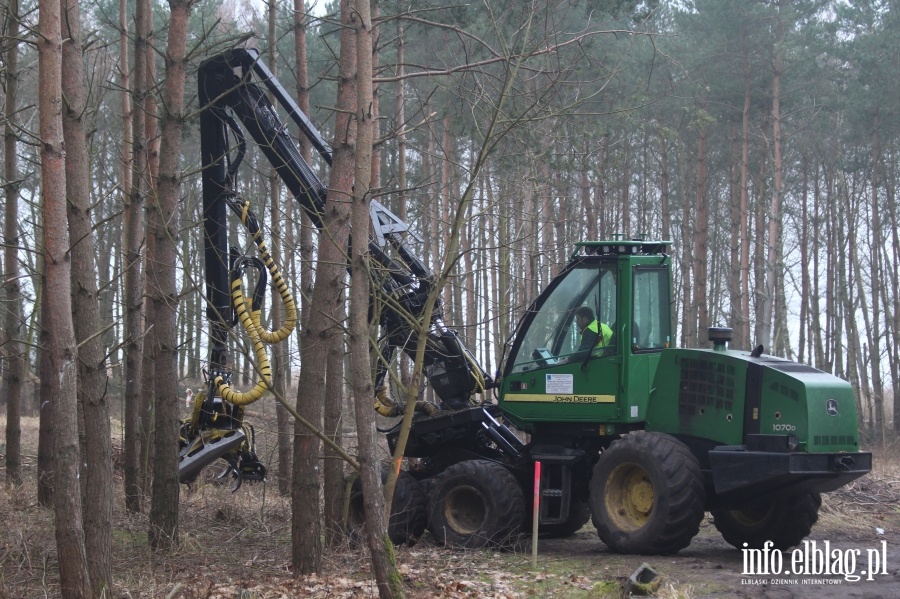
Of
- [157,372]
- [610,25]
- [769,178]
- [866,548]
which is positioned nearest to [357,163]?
[157,372]

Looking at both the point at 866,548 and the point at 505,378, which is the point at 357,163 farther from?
the point at 866,548

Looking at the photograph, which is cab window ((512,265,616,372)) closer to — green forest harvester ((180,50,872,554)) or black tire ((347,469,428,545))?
green forest harvester ((180,50,872,554))

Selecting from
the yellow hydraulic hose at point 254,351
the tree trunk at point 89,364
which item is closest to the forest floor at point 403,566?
the tree trunk at point 89,364

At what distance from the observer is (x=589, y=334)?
33.6ft

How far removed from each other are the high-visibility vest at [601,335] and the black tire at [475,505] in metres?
1.66

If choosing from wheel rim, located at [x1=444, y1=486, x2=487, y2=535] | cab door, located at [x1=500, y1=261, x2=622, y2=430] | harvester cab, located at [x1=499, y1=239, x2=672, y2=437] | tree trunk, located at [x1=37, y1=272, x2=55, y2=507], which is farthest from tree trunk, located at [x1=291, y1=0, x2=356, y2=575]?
tree trunk, located at [x1=37, y1=272, x2=55, y2=507]

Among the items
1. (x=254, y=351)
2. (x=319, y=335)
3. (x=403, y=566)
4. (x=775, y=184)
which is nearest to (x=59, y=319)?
(x=319, y=335)

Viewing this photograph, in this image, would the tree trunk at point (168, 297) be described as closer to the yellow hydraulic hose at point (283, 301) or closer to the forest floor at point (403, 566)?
the forest floor at point (403, 566)

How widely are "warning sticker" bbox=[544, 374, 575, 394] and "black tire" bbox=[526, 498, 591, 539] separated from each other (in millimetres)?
1243

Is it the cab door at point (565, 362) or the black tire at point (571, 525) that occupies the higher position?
the cab door at point (565, 362)

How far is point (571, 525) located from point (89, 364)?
6.20 m

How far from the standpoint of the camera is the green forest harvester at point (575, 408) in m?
9.02

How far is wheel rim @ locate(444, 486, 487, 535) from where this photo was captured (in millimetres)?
10531

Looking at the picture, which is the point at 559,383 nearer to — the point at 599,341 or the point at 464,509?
the point at 599,341
